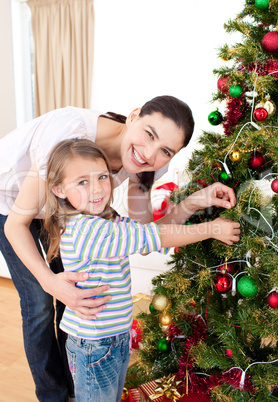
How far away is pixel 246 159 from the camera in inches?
34.6

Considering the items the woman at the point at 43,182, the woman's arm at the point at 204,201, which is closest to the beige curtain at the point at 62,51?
the woman at the point at 43,182

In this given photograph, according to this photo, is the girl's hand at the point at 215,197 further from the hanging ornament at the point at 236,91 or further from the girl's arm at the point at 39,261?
the girl's arm at the point at 39,261

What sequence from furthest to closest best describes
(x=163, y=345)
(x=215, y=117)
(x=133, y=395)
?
(x=133, y=395), (x=163, y=345), (x=215, y=117)

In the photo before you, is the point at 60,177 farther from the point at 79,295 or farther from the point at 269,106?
the point at 269,106

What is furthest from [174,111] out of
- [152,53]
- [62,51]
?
[62,51]

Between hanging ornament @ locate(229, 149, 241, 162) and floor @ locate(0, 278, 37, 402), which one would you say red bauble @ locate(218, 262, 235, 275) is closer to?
hanging ornament @ locate(229, 149, 241, 162)

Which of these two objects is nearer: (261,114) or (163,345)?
(261,114)

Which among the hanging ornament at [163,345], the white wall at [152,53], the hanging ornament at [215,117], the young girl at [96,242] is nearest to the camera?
the young girl at [96,242]

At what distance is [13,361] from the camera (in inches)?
69.5

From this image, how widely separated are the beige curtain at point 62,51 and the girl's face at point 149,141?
9.67 feet

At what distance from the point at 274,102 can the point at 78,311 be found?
2.48 feet

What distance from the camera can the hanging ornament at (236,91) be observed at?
896 millimetres

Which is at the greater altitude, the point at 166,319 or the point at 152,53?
the point at 152,53

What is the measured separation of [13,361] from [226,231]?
56.4 inches
